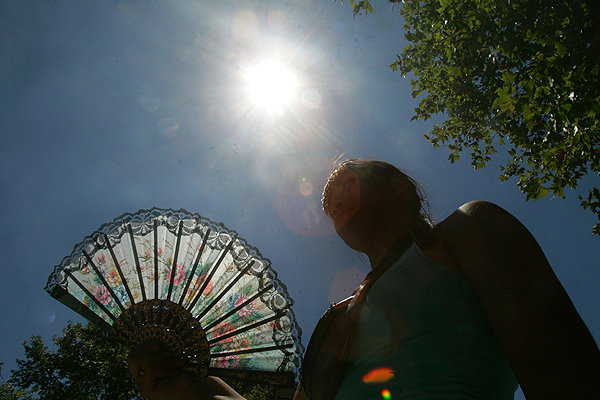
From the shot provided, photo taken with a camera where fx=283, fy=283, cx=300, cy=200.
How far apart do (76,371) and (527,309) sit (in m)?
18.8

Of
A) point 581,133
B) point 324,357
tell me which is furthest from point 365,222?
point 581,133

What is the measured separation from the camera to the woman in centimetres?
78

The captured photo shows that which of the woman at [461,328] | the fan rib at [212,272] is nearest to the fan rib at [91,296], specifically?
the fan rib at [212,272]

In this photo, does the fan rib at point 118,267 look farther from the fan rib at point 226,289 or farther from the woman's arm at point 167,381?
the woman's arm at point 167,381

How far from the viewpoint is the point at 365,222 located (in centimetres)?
167

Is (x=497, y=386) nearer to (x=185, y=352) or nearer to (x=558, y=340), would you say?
(x=558, y=340)

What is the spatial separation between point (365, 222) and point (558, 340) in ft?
3.23

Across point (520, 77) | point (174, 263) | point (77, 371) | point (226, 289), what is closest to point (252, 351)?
point (226, 289)

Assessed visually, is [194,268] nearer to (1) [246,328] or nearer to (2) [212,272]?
(2) [212,272]

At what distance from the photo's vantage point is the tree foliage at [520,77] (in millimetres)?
3574

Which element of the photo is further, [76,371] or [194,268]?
[76,371]

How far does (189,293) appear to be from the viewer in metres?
3.84

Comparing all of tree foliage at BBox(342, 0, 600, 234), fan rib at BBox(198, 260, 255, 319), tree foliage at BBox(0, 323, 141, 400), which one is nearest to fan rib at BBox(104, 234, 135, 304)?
fan rib at BBox(198, 260, 255, 319)

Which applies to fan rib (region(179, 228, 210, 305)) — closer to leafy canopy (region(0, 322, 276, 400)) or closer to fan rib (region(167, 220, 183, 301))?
fan rib (region(167, 220, 183, 301))
